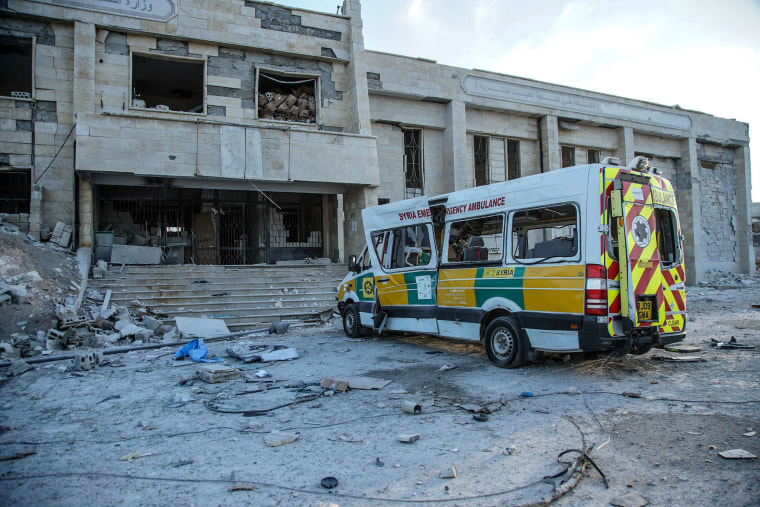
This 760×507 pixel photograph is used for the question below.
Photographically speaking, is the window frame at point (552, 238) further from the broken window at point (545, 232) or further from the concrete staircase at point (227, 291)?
the concrete staircase at point (227, 291)

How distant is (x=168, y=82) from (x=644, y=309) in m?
19.0

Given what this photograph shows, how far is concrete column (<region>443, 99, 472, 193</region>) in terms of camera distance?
2044cm

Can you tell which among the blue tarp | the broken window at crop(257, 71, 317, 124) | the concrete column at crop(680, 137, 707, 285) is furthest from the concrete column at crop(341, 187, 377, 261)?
the concrete column at crop(680, 137, 707, 285)

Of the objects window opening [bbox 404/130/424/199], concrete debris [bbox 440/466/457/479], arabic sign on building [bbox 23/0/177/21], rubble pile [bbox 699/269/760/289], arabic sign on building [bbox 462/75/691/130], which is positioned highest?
arabic sign on building [bbox 23/0/177/21]

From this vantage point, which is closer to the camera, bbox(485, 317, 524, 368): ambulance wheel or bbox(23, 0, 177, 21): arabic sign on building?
bbox(485, 317, 524, 368): ambulance wheel

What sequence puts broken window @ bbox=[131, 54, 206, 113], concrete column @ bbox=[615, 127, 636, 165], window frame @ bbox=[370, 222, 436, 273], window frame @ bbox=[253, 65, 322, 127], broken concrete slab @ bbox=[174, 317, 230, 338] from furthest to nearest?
concrete column @ bbox=[615, 127, 636, 165], window frame @ bbox=[253, 65, 322, 127], broken window @ bbox=[131, 54, 206, 113], broken concrete slab @ bbox=[174, 317, 230, 338], window frame @ bbox=[370, 222, 436, 273]

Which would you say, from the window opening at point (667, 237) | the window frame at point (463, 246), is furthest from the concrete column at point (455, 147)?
the window opening at point (667, 237)

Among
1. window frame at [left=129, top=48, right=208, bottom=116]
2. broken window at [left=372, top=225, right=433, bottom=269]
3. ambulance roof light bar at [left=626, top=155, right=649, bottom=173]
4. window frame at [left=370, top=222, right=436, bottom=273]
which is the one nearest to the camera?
ambulance roof light bar at [left=626, top=155, right=649, bottom=173]

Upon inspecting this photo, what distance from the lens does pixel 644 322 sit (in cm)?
601

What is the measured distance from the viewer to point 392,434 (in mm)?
4309

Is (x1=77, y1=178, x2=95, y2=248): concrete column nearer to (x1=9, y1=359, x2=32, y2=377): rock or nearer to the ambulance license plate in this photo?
(x1=9, y1=359, x2=32, y2=377): rock

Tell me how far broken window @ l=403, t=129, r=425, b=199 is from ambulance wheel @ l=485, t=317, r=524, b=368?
14.0 m

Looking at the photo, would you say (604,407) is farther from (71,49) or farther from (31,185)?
(71,49)

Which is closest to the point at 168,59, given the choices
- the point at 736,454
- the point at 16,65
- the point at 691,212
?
the point at 16,65
